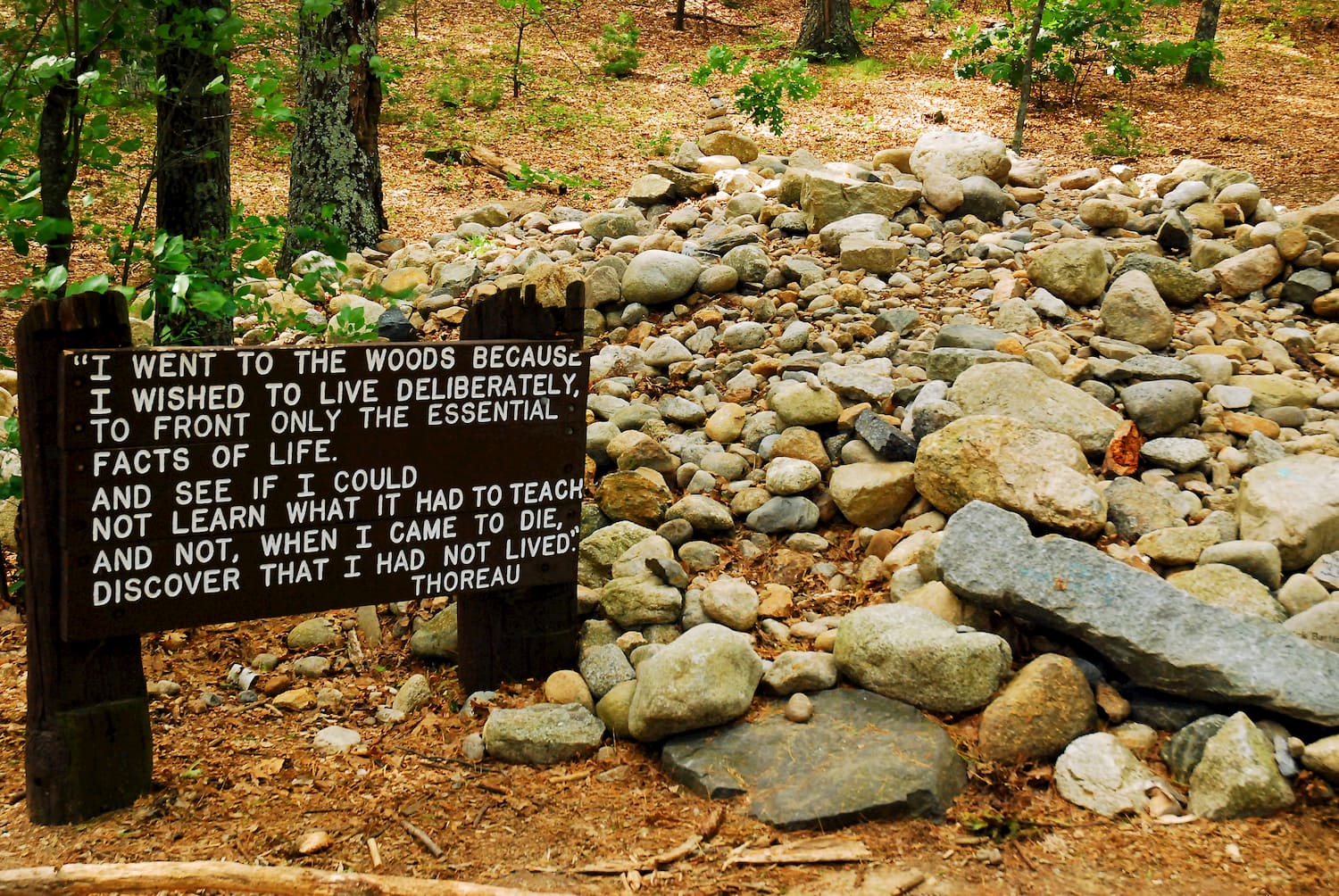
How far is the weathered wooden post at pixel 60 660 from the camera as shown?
3.33 meters

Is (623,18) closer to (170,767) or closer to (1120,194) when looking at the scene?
(1120,194)

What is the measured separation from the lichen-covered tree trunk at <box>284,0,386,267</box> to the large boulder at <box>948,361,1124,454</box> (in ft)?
19.8

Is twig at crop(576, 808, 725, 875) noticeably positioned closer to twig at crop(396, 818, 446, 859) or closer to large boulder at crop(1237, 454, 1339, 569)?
twig at crop(396, 818, 446, 859)

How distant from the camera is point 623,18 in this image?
67.9 ft

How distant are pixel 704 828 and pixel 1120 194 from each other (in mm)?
7329

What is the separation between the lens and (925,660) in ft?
13.0

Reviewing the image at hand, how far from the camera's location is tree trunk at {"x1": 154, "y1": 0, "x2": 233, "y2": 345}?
16.6ft

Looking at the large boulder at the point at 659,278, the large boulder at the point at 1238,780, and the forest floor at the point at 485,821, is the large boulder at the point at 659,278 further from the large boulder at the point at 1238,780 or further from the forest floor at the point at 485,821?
the large boulder at the point at 1238,780

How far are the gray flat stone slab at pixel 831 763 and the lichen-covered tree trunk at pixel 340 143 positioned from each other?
270 inches

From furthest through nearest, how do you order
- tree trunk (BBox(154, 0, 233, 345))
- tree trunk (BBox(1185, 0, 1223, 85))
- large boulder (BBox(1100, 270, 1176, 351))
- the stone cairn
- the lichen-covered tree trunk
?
1. tree trunk (BBox(1185, 0, 1223, 85))
2. the lichen-covered tree trunk
3. large boulder (BBox(1100, 270, 1176, 351))
4. tree trunk (BBox(154, 0, 233, 345))
5. the stone cairn

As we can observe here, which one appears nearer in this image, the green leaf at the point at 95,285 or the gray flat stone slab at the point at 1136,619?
the green leaf at the point at 95,285

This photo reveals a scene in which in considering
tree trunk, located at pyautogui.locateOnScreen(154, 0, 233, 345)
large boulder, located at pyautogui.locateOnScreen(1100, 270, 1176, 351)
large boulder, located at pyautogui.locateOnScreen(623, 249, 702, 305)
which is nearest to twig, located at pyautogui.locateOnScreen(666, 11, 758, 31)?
large boulder, located at pyautogui.locateOnScreen(623, 249, 702, 305)

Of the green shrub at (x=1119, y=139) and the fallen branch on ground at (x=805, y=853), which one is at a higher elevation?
the green shrub at (x=1119, y=139)

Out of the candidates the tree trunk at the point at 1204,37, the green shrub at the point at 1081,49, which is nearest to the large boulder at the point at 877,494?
the green shrub at the point at 1081,49
